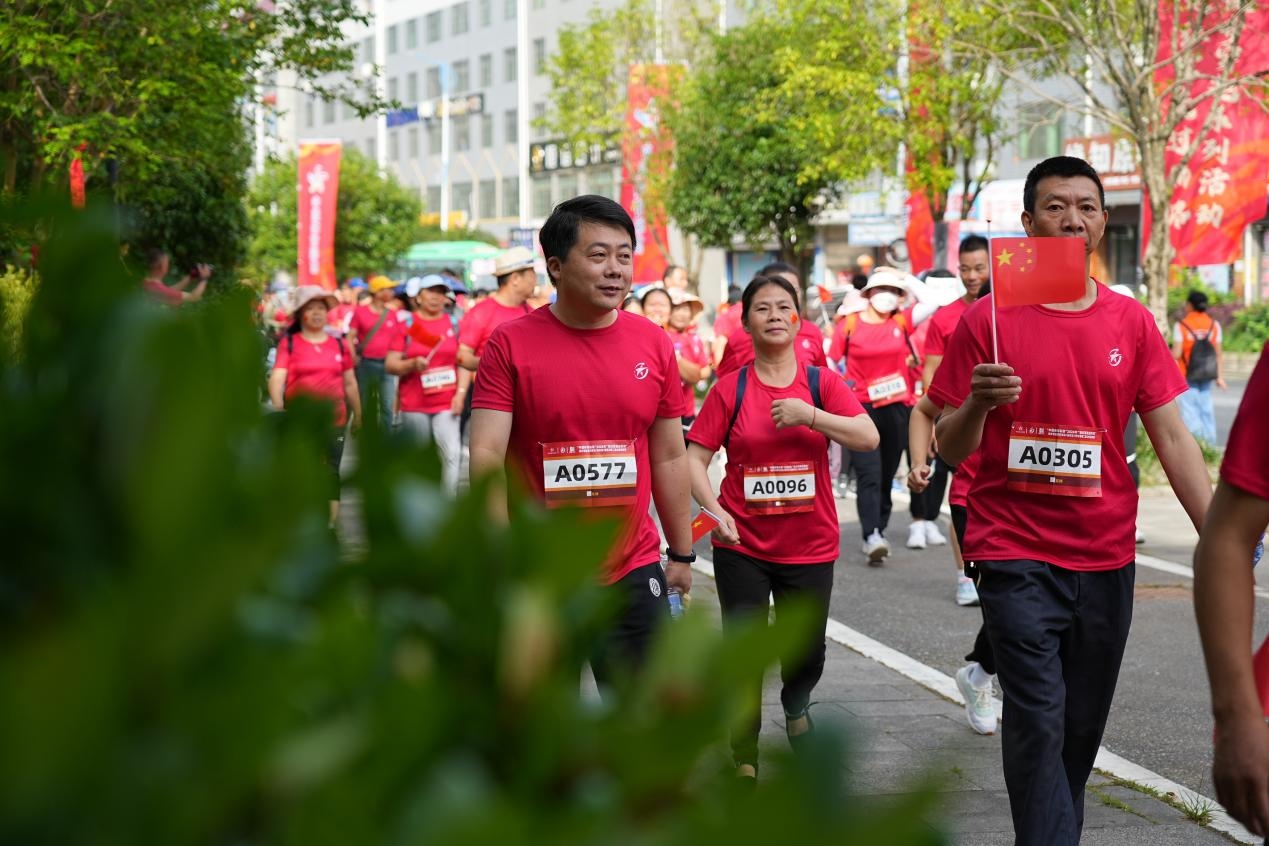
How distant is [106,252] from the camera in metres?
1.06

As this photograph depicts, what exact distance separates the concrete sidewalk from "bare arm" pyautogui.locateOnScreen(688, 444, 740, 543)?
0.56m

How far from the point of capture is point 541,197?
77.2 metres

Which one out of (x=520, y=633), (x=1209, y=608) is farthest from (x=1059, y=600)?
(x=520, y=633)

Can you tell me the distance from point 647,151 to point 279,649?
44.1 m

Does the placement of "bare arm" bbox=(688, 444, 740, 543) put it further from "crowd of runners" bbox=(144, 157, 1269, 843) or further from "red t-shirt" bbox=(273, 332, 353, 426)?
"red t-shirt" bbox=(273, 332, 353, 426)

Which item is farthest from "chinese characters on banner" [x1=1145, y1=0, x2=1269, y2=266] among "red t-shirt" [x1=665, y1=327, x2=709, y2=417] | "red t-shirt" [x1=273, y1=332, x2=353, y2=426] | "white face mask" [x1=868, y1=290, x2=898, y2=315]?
"red t-shirt" [x1=273, y1=332, x2=353, y2=426]

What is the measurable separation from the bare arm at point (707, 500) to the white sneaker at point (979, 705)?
1165 millimetres

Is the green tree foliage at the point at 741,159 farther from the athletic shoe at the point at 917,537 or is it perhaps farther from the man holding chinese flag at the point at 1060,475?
the man holding chinese flag at the point at 1060,475

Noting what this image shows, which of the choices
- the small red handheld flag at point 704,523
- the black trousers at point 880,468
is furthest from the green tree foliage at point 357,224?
the small red handheld flag at point 704,523

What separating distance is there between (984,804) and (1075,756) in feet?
3.25

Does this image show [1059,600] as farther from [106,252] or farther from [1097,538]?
[106,252]

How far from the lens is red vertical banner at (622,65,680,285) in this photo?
41781mm

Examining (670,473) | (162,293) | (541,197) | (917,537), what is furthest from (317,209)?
(541,197)

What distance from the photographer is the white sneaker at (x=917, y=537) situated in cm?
1179
